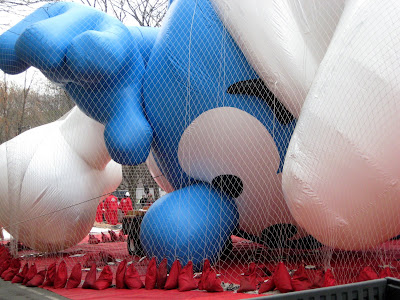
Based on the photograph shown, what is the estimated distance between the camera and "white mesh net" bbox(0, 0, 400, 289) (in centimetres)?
408

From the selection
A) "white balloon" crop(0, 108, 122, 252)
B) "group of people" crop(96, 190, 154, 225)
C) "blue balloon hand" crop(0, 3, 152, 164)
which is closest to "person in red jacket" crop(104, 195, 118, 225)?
"group of people" crop(96, 190, 154, 225)

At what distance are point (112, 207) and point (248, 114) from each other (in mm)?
6145

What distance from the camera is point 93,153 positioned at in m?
7.05

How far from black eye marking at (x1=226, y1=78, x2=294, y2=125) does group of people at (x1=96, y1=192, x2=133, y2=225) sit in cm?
471

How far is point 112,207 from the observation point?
10.7 metres

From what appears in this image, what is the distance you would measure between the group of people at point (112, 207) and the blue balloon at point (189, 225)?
4.19 meters

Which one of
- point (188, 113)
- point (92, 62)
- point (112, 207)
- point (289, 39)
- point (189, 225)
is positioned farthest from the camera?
point (112, 207)

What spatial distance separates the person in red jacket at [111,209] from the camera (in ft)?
34.7

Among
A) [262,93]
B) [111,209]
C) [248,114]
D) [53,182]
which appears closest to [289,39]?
[262,93]

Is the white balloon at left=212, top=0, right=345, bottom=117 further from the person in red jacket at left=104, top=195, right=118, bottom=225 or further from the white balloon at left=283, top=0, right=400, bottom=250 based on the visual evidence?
the person in red jacket at left=104, top=195, right=118, bottom=225

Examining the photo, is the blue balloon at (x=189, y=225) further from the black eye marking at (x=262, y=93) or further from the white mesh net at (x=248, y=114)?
the black eye marking at (x=262, y=93)

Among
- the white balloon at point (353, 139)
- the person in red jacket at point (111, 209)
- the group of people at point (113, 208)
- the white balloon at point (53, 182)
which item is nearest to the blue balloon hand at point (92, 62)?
the white balloon at point (53, 182)

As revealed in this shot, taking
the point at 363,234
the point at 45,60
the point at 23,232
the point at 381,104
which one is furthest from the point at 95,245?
the point at 381,104

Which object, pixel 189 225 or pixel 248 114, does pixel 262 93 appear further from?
pixel 189 225
